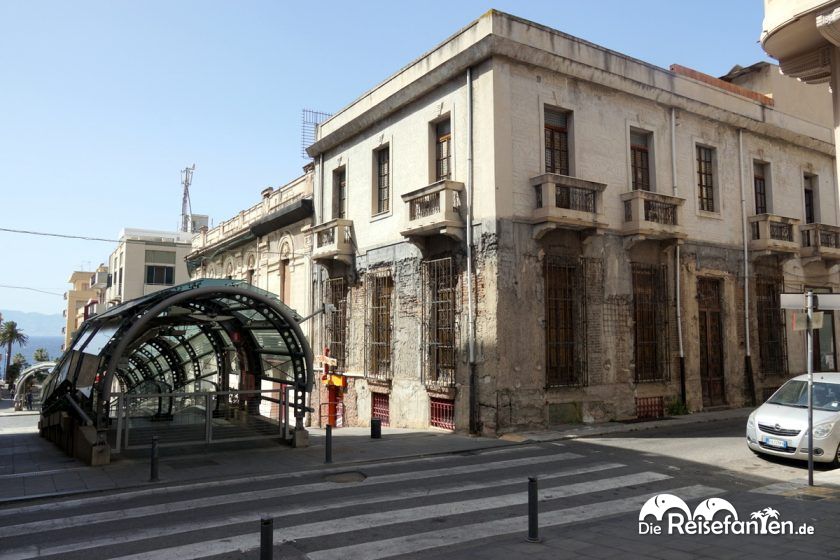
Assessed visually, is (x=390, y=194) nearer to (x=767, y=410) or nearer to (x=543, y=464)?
(x=543, y=464)

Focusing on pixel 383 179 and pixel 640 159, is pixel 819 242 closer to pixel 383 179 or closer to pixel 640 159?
pixel 640 159

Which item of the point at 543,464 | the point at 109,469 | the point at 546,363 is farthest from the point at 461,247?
the point at 109,469

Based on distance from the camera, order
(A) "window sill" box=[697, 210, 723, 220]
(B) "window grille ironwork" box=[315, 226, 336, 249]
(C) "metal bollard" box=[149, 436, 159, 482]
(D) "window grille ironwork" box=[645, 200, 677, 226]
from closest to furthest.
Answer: (C) "metal bollard" box=[149, 436, 159, 482] → (D) "window grille ironwork" box=[645, 200, 677, 226] → (A) "window sill" box=[697, 210, 723, 220] → (B) "window grille ironwork" box=[315, 226, 336, 249]

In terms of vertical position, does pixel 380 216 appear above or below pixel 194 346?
above

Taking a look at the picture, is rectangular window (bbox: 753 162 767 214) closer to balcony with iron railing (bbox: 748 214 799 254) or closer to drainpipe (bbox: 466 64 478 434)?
balcony with iron railing (bbox: 748 214 799 254)

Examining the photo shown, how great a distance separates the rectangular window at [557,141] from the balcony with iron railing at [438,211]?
9.21 feet

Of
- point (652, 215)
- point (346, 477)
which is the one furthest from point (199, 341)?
point (652, 215)

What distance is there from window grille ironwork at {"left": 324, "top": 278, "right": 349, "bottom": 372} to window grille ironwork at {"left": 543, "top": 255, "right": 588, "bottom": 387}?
8.18m

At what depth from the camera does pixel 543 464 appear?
1152 centimetres

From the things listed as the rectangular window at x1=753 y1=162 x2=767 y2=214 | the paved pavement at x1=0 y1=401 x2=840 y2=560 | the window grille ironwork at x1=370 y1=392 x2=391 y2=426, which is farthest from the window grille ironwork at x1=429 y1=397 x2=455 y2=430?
the rectangular window at x1=753 y1=162 x2=767 y2=214

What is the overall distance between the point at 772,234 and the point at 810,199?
4.60 metres

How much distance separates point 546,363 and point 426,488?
23.9ft

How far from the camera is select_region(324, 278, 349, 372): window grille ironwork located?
2183 centimetres

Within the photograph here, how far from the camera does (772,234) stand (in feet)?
70.0
